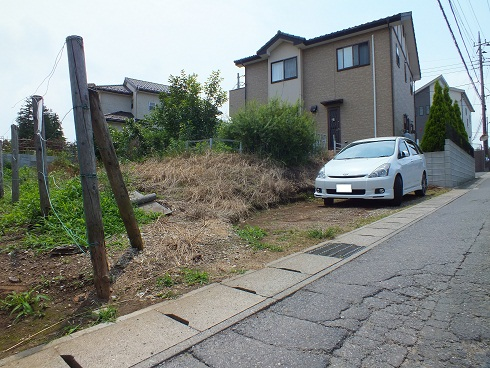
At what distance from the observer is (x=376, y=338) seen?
2139 millimetres

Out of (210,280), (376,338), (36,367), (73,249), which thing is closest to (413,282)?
(376,338)

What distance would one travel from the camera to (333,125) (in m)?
16.8

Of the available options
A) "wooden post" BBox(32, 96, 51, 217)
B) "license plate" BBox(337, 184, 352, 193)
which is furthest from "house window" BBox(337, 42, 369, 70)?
"wooden post" BBox(32, 96, 51, 217)

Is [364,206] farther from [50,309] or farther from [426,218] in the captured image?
[50,309]

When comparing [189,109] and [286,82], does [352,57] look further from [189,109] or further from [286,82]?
[189,109]

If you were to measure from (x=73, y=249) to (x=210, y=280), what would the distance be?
66.3 inches

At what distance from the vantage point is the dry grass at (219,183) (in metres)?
6.11

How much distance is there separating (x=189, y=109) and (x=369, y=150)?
6.73 meters

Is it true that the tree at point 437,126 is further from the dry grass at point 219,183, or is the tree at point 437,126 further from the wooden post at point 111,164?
the wooden post at point 111,164

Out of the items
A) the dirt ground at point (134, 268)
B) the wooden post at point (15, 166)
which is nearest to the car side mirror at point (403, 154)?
the dirt ground at point (134, 268)

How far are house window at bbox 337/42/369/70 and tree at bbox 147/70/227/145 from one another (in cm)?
689

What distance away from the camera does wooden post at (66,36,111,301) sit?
9.59 feet

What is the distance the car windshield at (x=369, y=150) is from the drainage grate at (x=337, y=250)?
13.0 ft

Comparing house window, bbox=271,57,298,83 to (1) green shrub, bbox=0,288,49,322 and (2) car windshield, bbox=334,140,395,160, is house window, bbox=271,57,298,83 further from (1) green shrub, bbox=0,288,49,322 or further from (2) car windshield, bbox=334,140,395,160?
(1) green shrub, bbox=0,288,49,322
